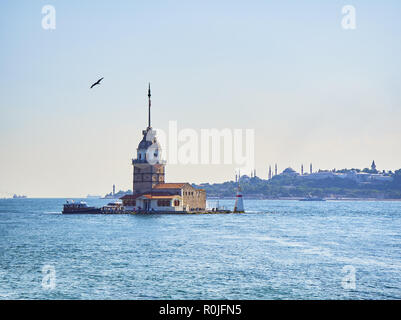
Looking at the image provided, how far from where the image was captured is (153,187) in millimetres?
114750

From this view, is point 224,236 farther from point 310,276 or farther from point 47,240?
point 310,276

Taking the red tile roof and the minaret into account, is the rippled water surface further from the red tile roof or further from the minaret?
the minaret

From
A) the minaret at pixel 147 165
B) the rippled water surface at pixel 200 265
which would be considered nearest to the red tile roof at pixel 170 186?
the minaret at pixel 147 165

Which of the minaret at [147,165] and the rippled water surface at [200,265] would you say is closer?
the rippled water surface at [200,265]

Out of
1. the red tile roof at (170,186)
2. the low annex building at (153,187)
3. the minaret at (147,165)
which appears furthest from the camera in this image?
the minaret at (147,165)

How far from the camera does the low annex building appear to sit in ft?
367

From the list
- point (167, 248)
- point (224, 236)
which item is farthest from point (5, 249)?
point (224, 236)

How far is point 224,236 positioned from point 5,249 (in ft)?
79.5

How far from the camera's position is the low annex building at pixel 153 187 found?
112 metres

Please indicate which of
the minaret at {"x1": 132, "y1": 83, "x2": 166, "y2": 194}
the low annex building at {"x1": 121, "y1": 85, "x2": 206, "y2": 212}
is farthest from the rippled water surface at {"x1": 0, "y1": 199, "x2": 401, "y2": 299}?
the minaret at {"x1": 132, "y1": 83, "x2": 166, "y2": 194}

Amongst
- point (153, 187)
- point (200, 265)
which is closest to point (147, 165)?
point (153, 187)

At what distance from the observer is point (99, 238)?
2469 inches

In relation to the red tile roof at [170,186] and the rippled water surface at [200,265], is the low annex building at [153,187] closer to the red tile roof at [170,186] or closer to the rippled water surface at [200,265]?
the red tile roof at [170,186]

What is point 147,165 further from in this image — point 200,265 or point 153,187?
point 200,265
